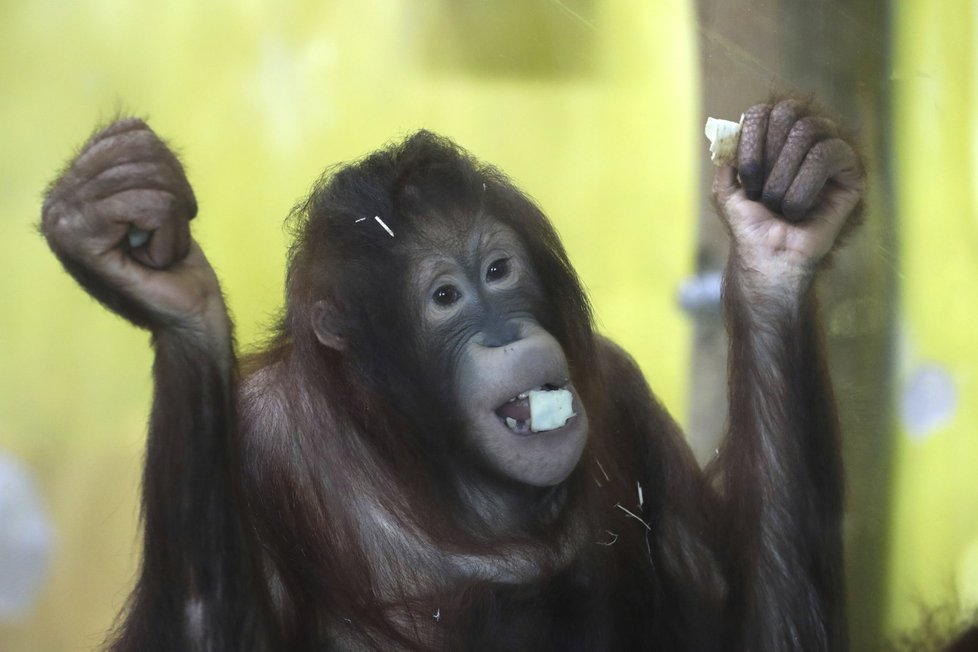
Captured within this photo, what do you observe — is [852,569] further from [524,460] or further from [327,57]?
[327,57]

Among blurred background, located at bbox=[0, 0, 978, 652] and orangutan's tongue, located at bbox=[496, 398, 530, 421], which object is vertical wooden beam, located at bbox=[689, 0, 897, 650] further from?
orangutan's tongue, located at bbox=[496, 398, 530, 421]

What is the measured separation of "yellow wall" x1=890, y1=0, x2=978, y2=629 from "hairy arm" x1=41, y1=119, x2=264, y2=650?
2.02 m

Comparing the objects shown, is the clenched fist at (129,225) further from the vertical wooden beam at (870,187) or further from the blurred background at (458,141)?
the vertical wooden beam at (870,187)

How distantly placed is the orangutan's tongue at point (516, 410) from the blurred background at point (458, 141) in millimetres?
947

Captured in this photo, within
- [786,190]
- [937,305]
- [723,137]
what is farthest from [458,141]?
[937,305]

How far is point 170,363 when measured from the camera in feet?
7.20

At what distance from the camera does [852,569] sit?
313 cm

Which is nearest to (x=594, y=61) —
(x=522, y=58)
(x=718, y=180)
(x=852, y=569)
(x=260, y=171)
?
(x=522, y=58)

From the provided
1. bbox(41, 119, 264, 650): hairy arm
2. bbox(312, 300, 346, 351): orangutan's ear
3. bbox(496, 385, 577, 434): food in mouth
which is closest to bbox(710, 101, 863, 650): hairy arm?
bbox(496, 385, 577, 434): food in mouth

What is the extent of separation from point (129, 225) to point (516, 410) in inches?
36.3

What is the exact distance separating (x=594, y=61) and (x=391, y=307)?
1160mm

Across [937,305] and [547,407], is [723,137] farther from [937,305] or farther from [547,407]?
[937,305]

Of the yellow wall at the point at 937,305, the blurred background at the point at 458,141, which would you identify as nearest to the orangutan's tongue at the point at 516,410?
the blurred background at the point at 458,141

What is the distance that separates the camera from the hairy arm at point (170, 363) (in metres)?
2.05
